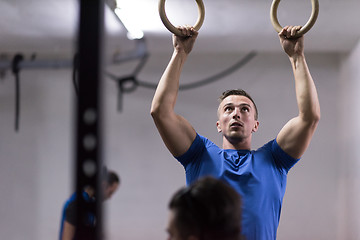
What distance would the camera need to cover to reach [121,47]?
16.4 feet

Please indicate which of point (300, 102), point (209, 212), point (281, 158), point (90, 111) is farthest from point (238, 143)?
point (90, 111)

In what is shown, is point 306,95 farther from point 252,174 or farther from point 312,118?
point 252,174

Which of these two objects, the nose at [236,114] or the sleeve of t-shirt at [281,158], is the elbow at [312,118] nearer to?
the sleeve of t-shirt at [281,158]

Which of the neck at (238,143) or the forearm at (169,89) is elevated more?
the forearm at (169,89)

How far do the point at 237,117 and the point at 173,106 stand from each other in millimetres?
359

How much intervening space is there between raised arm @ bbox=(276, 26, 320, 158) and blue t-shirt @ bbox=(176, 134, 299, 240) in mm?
70

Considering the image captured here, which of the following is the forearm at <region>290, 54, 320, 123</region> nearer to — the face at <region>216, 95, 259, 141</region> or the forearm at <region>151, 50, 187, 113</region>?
the face at <region>216, 95, 259, 141</region>

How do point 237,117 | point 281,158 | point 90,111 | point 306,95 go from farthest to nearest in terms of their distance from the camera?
1. point 237,117
2. point 281,158
3. point 306,95
4. point 90,111

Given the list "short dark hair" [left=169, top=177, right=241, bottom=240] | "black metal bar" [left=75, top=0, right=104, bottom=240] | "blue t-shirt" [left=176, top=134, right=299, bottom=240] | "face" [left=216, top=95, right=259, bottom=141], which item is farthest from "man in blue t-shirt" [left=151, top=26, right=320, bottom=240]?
"black metal bar" [left=75, top=0, right=104, bottom=240]

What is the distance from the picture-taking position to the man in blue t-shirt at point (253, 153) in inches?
69.2

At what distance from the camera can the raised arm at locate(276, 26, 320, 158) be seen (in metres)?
1.77

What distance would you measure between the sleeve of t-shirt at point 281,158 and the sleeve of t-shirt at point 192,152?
0.33 metres

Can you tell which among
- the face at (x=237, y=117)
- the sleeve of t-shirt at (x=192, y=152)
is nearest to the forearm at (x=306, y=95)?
the face at (x=237, y=117)

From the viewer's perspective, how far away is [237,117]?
2.00 metres
